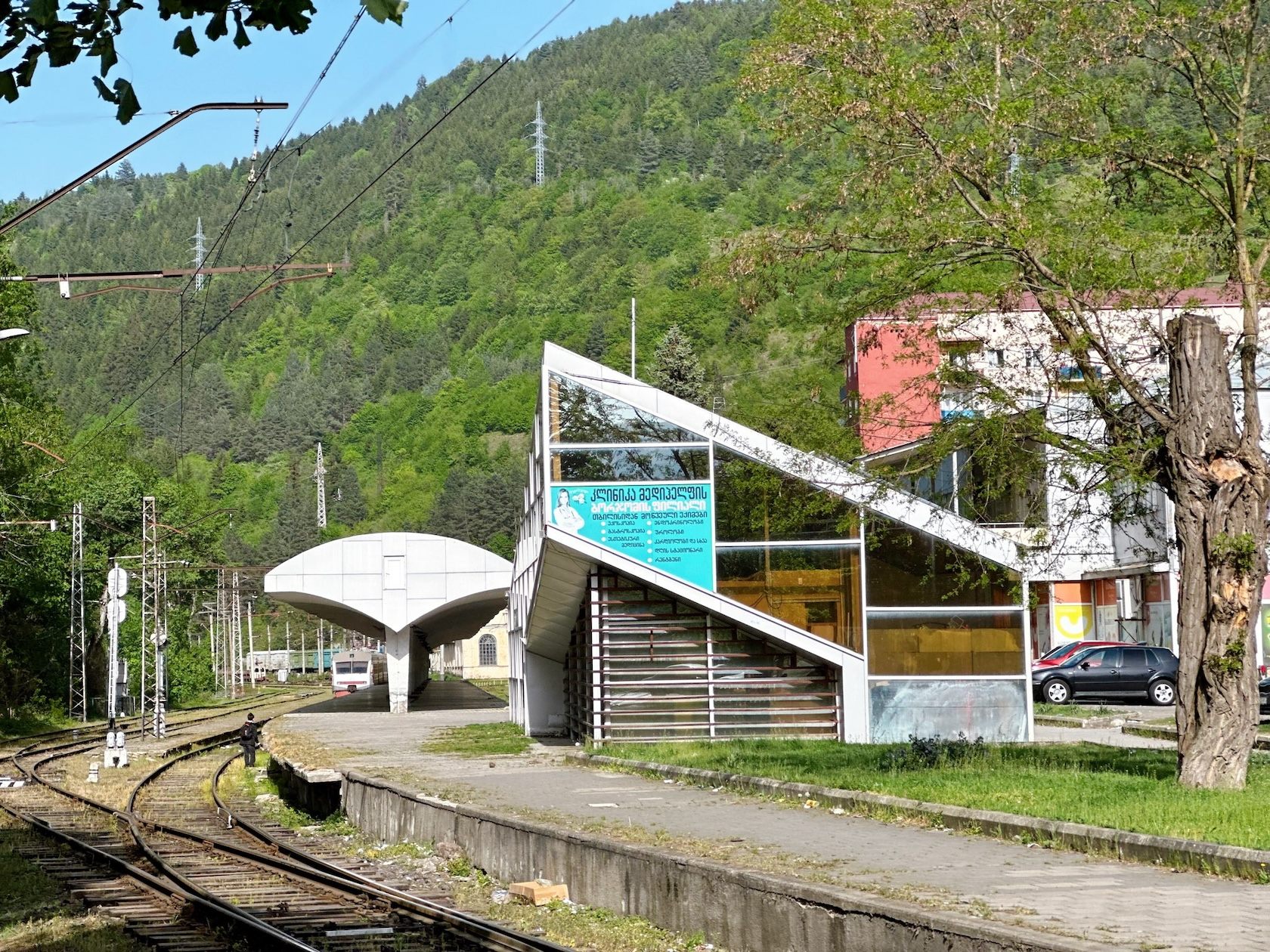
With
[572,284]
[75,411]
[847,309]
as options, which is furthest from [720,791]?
[572,284]

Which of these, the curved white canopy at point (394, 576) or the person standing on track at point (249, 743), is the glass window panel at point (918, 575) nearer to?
the person standing on track at point (249, 743)

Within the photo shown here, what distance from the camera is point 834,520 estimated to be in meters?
25.0

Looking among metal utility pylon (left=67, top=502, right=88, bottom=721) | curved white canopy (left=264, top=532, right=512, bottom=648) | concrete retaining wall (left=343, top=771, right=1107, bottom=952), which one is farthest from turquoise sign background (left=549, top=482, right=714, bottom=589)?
metal utility pylon (left=67, top=502, right=88, bottom=721)

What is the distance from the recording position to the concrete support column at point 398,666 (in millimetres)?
49406

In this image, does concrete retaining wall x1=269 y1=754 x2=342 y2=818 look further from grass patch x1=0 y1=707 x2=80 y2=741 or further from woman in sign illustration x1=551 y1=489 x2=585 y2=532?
grass patch x1=0 y1=707 x2=80 y2=741

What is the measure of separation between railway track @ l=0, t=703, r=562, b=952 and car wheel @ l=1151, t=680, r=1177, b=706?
22.0 meters

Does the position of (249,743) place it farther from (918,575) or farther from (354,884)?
(354,884)

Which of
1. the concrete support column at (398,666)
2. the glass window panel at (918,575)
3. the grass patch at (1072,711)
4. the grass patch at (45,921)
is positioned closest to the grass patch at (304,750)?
the grass patch at (45,921)

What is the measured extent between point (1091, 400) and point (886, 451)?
2.48m

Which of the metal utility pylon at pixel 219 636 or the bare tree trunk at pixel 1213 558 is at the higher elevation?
the bare tree trunk at pixel 1213 558

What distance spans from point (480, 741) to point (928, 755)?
1397 centimetres

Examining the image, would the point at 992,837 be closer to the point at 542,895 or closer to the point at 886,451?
the point at 542,895

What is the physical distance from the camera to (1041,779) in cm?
1623

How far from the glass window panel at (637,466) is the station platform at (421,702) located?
2552 centimetres
